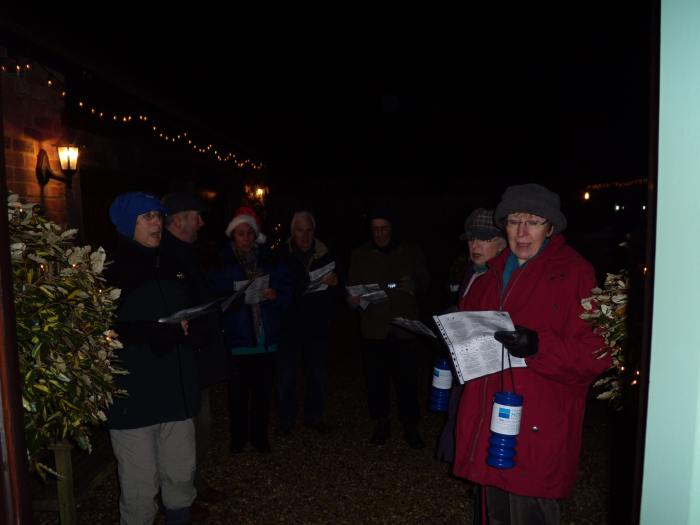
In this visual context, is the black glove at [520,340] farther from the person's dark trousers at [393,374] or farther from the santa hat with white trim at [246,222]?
the santa hat with white trim at [246,222]

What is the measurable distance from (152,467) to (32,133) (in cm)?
477

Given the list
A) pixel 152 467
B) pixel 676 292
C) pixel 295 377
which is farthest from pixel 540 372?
pixel 295 377

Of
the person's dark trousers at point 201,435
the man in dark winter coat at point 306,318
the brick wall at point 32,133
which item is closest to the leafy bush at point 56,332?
the person's dark trousers at point 201,435

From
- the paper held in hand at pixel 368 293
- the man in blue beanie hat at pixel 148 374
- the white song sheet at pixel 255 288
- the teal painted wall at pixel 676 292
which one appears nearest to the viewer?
the teal painted wall at pixel 676 292

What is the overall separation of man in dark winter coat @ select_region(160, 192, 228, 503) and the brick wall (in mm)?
2514

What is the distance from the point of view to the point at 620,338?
2.29m

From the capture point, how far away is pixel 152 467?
116 inches

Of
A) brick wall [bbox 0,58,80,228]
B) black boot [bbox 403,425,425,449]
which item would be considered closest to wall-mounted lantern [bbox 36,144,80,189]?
brick wall [bbox 0,58,80,228]

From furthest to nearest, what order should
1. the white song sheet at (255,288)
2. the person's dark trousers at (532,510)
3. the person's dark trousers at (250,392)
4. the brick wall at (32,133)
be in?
the brick wall at (32,133)
the person's dark trousers at (250,392)
the white song sheet at (255,288)
the person's dark trousers at (532,510)

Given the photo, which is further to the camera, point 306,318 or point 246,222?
point 306,318

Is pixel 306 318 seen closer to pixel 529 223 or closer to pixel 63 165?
pixel 529 223

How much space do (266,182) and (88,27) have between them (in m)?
13.7

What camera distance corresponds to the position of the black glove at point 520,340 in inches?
89.0

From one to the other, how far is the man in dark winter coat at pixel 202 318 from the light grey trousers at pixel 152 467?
0.34m
